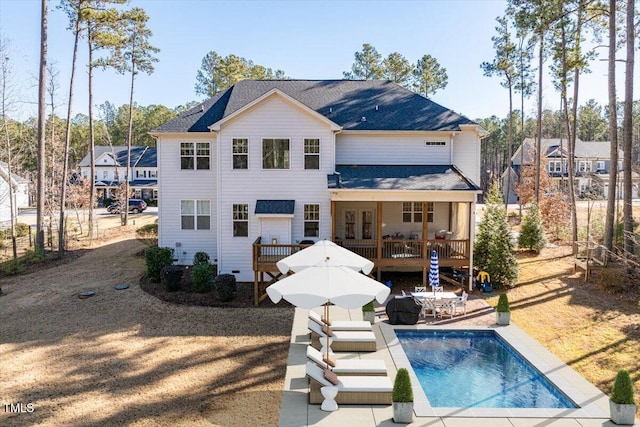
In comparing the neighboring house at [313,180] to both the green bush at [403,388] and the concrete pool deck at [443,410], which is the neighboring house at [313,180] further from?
the green bush at [403,388]

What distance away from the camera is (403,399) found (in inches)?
314

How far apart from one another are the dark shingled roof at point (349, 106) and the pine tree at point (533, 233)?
7.24 m

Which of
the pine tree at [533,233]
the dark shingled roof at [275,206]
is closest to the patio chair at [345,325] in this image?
the dark shingled roof at [275,206]

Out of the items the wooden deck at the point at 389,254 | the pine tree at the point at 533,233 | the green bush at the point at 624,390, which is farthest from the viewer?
the pine tree at the point at 533,233

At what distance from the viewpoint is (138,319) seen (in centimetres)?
1493

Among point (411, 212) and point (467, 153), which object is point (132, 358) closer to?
point (411, 212)

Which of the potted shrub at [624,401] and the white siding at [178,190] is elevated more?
the white siding at [178,190]

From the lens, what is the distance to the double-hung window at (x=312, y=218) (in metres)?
18.9

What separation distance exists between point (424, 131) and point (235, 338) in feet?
41.5

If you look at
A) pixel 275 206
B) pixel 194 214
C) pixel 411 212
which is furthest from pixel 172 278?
pixel 411 212

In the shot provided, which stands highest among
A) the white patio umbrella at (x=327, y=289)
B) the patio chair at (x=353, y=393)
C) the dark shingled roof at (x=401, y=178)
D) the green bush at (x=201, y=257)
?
the dark shingled roof at (x=401, y=178)

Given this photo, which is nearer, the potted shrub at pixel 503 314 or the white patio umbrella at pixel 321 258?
the white patio umbrella at pixel 321 258

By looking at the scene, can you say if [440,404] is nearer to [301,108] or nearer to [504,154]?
[301,108]

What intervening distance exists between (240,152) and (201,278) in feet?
18.7
